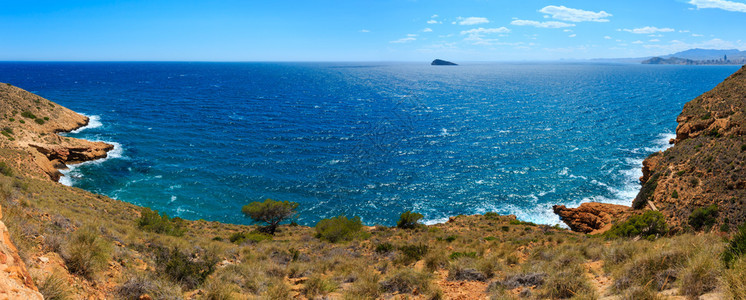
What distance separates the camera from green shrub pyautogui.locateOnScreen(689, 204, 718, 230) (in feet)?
81.2

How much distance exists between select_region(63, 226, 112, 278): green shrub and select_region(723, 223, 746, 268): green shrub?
16.1 m

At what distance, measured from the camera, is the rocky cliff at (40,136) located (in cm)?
3988

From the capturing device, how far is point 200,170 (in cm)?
4516

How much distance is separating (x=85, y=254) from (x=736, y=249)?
16.9 meters

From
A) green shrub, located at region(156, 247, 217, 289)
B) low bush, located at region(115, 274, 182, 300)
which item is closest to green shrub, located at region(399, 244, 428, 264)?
green shrub, located at region(156, 247, 217, 289)

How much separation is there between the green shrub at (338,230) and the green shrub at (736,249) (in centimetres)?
1882

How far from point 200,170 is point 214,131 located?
66.7 feet

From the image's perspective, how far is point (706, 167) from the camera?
2986 cm

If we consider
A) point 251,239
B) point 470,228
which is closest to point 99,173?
point 251,239

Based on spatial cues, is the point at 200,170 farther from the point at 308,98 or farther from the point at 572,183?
the point at 308,98

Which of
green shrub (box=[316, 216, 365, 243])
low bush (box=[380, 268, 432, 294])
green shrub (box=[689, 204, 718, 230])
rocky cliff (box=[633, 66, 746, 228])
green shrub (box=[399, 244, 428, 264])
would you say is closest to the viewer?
low bush (box=[380, 268, 432, 294])

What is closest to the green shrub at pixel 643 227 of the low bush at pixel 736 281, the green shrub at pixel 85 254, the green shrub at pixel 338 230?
the green shrub at pixel 338 230

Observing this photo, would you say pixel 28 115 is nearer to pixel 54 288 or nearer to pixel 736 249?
pixel 54 288

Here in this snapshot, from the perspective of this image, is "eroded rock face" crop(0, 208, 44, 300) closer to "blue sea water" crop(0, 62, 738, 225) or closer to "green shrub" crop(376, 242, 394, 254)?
"green shrub" crop(376, 242, 394, 254)
